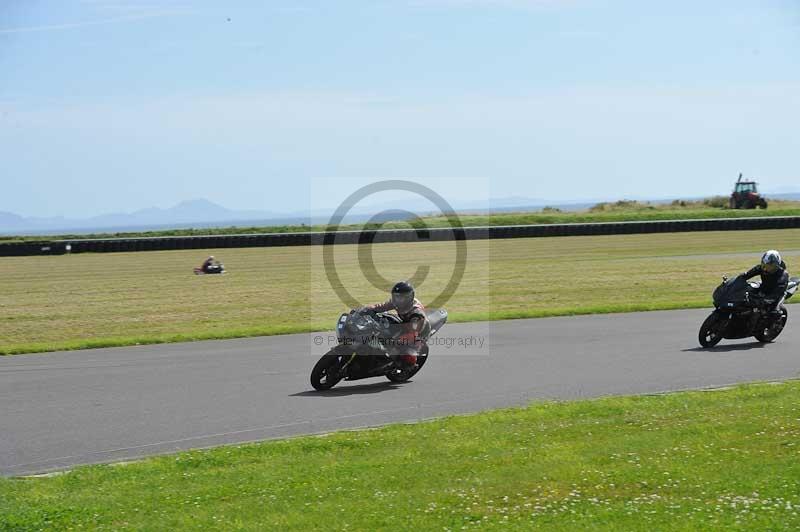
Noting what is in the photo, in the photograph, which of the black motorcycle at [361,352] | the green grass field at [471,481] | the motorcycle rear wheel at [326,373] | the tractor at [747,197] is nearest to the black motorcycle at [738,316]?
the black motorcycle at [361,352]

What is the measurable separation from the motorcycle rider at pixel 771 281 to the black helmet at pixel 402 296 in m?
6.46

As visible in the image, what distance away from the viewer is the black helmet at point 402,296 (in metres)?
13.9

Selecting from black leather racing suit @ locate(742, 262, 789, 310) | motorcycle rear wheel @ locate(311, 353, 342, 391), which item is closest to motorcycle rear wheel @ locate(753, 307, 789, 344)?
black leather racing suit @ locate(742, 262, 789, 310)

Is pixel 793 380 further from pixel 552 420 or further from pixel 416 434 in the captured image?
pixel 416 434

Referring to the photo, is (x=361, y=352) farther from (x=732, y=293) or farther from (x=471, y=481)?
(x=732, y=293)

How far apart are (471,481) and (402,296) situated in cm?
589

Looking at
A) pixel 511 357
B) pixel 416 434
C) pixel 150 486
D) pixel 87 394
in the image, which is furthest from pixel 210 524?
pixel 511 357

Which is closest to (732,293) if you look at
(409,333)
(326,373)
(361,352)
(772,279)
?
(772,279)

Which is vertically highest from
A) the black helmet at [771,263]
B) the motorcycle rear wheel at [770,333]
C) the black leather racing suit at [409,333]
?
the black helmet at [771,263]

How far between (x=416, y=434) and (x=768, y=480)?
3.54 m

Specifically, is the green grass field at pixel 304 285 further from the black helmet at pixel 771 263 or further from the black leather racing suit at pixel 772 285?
the black helmet at pixel 771 263

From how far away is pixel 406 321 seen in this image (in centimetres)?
1419

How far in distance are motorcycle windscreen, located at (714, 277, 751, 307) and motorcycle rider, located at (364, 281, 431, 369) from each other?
5646mm

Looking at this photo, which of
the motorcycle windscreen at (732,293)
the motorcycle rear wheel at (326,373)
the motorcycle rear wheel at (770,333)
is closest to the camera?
the motorcycle rear wheel at (326,373)
